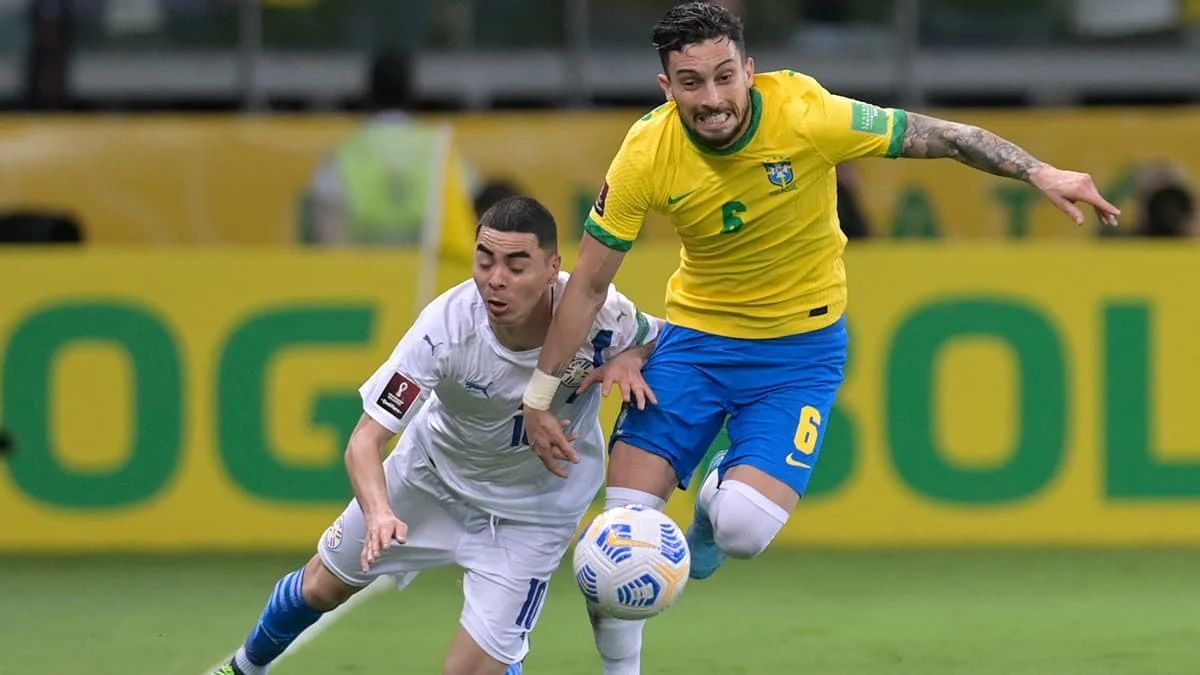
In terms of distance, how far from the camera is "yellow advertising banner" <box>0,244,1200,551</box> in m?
11.4

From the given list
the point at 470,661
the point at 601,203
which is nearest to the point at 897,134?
the point at 601,203

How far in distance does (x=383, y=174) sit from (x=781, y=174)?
626 centimetres

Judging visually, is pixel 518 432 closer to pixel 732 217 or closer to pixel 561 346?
pixel 561 346

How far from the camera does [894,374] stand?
37.7 ft

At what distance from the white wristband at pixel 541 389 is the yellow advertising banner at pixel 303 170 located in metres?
7.03

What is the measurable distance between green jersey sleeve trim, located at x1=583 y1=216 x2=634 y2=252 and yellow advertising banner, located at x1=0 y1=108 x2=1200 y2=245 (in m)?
6.81

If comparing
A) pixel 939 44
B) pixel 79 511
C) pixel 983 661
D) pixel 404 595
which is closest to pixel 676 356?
pixel 983 661

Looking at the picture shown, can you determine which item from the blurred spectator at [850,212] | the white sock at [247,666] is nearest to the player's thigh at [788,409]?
the white sock at [247,666]

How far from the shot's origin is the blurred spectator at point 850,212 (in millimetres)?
12469

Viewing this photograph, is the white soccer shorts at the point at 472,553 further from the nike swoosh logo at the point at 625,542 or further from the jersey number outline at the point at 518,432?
the nike swoosh logo at the point at 625,542

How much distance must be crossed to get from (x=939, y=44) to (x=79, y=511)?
6901 millimetres

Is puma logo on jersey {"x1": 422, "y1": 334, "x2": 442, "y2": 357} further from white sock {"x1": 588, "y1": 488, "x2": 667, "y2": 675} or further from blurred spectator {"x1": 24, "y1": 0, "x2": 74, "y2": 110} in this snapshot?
blurred spectator {"x1": 24, "y1": 0, "x2": 74, "y2": 110}

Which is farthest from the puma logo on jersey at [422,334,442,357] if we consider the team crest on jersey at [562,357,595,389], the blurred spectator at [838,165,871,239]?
the blurred spectator at [838,165,871,239]

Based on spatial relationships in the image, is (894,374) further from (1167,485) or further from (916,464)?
(1167,485)
